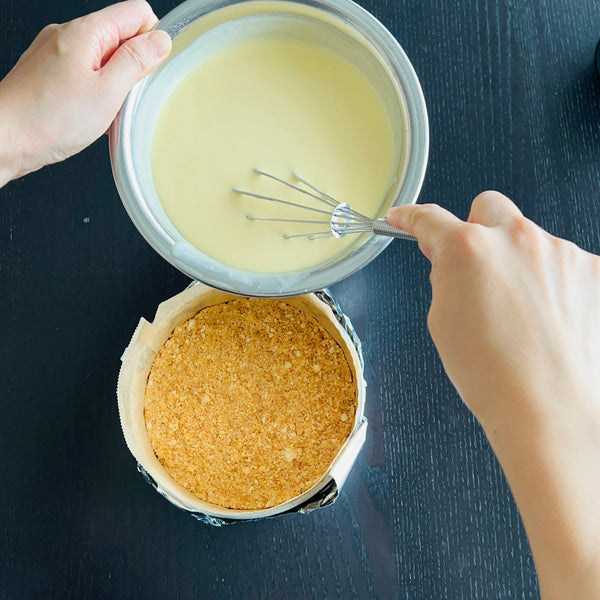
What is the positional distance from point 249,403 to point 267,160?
12.4 inches

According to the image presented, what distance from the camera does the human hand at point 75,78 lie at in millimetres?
642

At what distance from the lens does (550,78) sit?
2.91 feet

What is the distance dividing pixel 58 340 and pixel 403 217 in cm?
55

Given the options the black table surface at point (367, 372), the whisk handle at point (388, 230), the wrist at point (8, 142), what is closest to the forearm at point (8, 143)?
the wrist at point (8, 142)

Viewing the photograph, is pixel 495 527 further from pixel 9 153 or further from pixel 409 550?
pixel 9 153

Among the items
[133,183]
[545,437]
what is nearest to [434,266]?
[545,437]

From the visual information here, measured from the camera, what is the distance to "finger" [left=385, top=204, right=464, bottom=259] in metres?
0.54

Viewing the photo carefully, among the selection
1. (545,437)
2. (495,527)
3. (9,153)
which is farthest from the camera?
(495,527)

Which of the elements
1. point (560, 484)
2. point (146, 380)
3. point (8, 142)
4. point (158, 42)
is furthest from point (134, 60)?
point (560, 484)

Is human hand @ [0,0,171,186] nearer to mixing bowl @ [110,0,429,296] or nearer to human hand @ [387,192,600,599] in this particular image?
mixing bowl @ [110,0,429,296]

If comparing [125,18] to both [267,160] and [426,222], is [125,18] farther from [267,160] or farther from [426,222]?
[426,222]

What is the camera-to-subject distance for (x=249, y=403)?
84cm

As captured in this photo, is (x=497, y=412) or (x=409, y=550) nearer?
(x=497, y=412)

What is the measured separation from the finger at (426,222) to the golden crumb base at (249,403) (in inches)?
12.1
